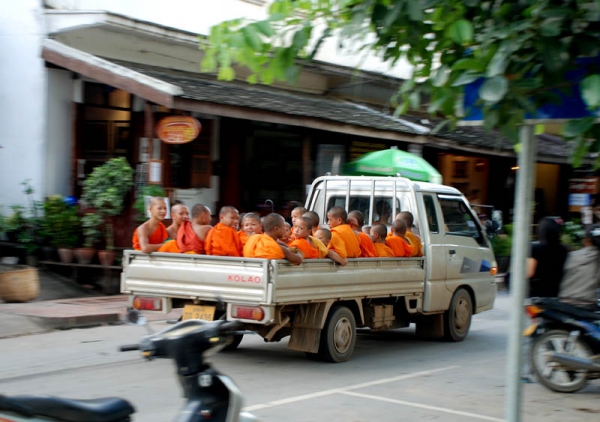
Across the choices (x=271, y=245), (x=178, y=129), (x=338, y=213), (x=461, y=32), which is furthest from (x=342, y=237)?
(x=178, y=129)

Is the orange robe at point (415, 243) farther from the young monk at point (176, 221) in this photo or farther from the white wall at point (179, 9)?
the white wall at point (179, 9)

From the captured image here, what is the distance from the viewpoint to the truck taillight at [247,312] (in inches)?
301

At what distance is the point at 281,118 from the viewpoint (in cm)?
1488

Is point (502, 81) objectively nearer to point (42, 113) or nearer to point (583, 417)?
point (583, 417)

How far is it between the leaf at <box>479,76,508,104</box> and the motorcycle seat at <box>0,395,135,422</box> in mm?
2300

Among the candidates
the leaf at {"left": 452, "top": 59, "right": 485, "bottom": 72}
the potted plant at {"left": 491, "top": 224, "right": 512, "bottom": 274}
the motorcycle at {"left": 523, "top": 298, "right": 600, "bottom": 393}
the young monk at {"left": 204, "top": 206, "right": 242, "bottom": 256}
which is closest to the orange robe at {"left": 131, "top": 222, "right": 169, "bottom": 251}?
the young monk at {"left": 204, "top": 206, "right": 242, "bottom": 256}

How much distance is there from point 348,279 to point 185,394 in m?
4.68

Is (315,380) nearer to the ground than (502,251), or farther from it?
nearer to the ground

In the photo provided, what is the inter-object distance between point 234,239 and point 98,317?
362 centimetres

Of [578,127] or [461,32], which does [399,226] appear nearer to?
[461,32]

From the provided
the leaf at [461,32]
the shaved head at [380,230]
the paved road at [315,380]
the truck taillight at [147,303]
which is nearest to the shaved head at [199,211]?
the truck taillight at [147,303]

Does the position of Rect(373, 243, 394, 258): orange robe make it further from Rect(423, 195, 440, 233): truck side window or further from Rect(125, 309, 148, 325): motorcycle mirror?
Rect(125, 309, 148, 325): motorcycle mirror

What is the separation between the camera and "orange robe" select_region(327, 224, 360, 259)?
343 inches

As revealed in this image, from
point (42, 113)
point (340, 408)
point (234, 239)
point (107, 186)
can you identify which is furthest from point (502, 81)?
point (42, 113)
